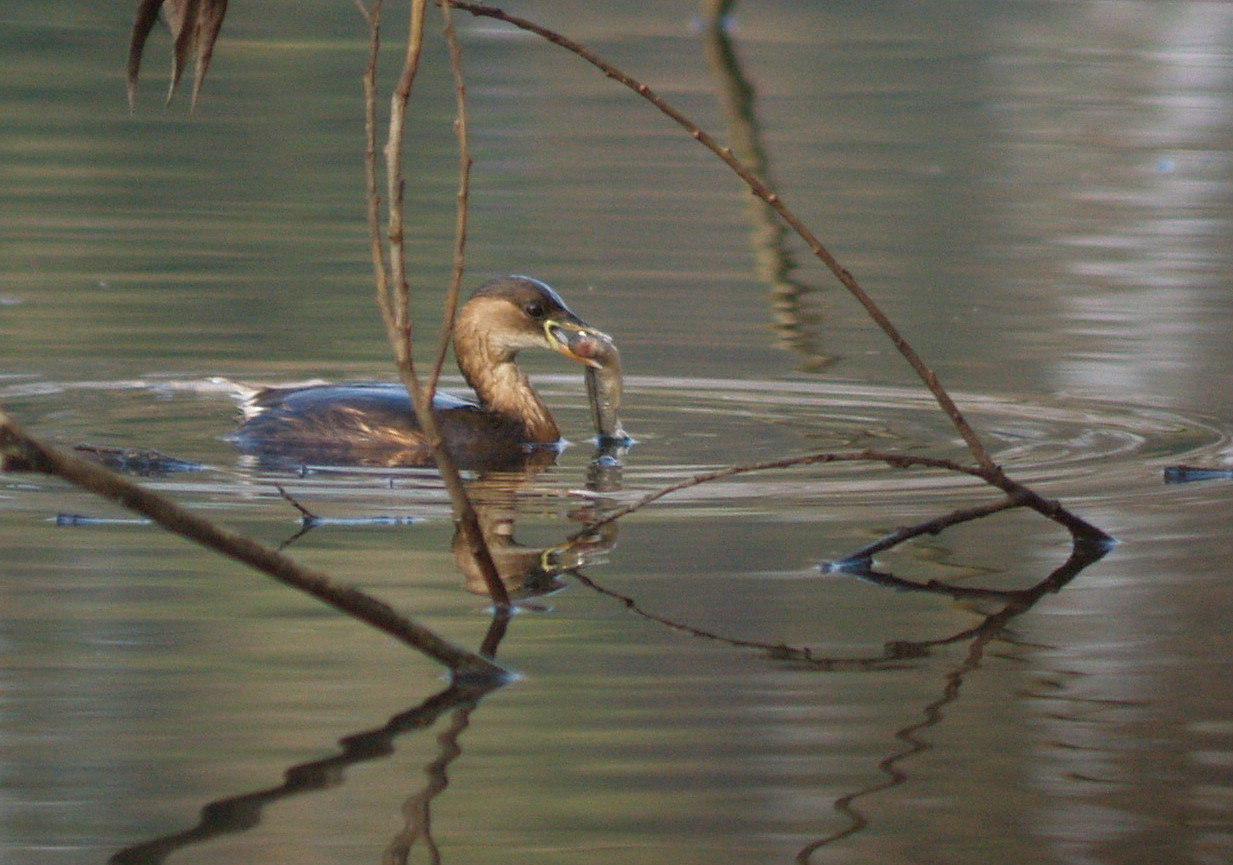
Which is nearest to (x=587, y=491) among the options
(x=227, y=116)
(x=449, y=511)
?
(x=449, y=511)

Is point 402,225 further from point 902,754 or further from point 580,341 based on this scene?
point 580,341

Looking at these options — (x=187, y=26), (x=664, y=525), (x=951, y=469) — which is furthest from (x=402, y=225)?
(x=664, y=525)

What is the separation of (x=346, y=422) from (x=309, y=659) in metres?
2.67

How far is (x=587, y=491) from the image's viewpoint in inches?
284

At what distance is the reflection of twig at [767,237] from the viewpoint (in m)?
10.3

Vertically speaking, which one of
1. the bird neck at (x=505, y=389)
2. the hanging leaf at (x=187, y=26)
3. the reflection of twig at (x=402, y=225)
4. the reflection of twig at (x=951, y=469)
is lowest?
the bird neck at (x=505, y=389)

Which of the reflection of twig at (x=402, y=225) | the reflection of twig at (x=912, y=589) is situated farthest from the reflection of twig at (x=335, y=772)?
the reflection of twig at (x=912, y=589)

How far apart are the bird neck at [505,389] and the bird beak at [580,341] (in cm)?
17

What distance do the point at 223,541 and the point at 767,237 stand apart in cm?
963

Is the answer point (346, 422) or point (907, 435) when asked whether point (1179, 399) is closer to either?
point (907, 435)

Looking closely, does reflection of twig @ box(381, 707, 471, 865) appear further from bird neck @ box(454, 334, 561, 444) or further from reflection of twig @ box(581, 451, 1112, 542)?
bird neck @ box(454, 334, 561, 444)

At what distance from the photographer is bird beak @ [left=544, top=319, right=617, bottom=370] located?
8266 millimetres

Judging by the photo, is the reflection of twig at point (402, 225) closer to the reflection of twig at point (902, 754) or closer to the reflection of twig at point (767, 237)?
the reflection of twig at point (902, 754)

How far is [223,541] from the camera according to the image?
4305 mm
